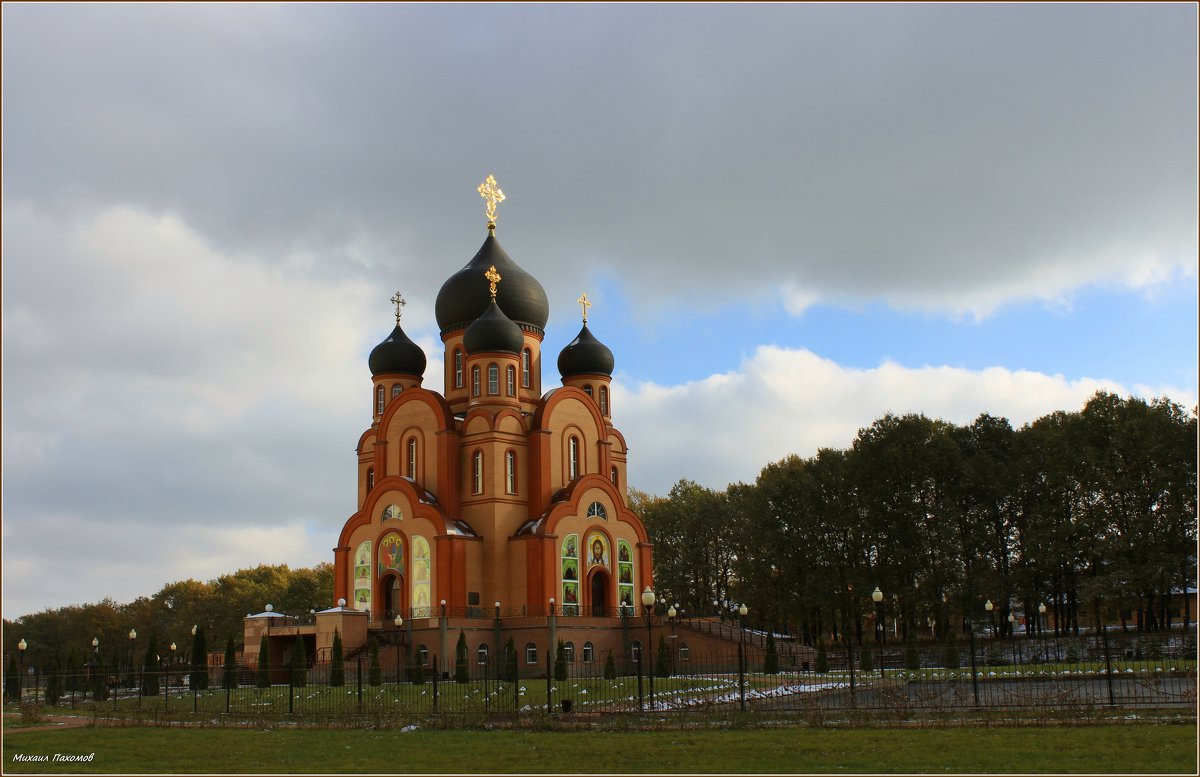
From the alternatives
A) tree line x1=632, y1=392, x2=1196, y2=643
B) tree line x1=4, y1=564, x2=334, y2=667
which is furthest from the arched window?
tree line x1=4, y1=564, x2=334, y2=667

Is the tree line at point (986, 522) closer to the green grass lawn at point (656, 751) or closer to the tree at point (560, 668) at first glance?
the tree at point (560, 668)

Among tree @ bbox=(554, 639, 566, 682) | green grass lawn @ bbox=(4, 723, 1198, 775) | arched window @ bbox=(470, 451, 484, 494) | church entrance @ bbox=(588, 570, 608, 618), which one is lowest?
tree @ bbox=(554, 639, 566, 682)

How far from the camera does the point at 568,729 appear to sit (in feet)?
60.7

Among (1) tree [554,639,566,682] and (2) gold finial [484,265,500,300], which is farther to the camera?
(2) gold finial [484,265,500,300]

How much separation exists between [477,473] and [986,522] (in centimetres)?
2059

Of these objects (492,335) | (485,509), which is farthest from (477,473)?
(492,335)

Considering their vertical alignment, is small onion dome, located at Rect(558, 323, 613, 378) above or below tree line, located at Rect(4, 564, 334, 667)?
above

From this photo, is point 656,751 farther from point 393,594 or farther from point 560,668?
point 393,594

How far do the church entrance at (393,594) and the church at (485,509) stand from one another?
3.2 inches

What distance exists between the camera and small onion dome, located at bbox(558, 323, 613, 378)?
48.4 metres

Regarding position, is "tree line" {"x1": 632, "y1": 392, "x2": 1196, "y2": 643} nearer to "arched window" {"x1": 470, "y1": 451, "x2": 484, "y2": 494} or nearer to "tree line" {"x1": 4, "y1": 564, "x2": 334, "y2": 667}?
"arched window" {"x1": 470, "y1": 451, "x2": 484, "y2": 494}

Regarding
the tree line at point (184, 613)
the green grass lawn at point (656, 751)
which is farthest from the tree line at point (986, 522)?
the tree line at point (184, 613)

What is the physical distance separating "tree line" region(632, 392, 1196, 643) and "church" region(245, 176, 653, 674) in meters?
7.92

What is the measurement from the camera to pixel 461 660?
35.5 meters
